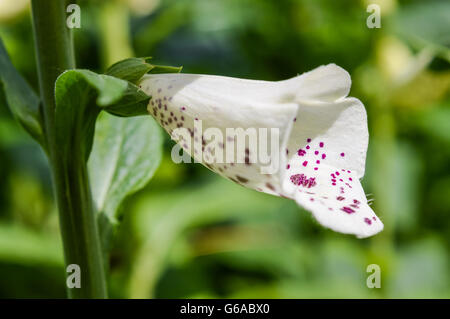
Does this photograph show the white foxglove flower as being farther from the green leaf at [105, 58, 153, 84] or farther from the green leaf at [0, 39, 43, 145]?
the green leaf at [0, 39, 43, 145]

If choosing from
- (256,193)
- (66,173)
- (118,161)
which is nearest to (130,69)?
(66,173)

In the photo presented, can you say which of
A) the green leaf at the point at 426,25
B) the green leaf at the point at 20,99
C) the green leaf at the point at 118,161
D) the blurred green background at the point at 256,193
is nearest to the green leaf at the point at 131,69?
the green leaf at the point at 20,99

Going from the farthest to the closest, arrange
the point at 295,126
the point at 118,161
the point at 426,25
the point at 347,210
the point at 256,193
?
1. the point at 256,193
2. the point at 426,25
3. the point at 118,161
4. the point at 295,126
5. the point at 347,210

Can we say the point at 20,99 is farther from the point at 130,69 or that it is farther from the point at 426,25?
the point at 426,25

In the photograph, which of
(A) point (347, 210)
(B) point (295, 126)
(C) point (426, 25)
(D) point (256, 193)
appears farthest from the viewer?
(D) point (256, 193)

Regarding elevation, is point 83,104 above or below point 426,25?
below

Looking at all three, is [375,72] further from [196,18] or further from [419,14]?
[196,18]
